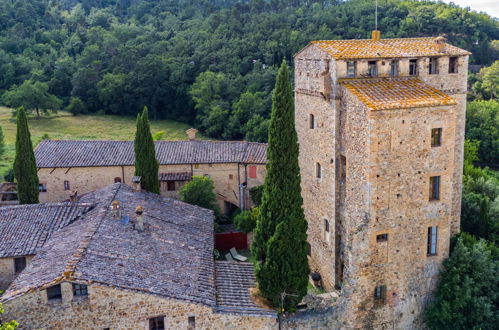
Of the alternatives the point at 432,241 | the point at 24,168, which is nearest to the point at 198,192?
the point at 24,168

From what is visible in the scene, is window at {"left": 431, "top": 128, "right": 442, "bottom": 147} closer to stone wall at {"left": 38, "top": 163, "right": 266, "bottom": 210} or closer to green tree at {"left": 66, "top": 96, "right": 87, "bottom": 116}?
stone wall at {"left": 38, "top": 163, "right": 266, "bottom": 210}

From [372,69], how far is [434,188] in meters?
5.79

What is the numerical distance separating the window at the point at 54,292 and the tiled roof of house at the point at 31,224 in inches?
250

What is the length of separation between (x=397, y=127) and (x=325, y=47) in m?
5.48

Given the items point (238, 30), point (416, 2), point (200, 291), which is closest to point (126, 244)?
point (200, 291)

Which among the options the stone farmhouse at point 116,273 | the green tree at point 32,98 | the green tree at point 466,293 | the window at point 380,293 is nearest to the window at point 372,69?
the green tree at point 466,293

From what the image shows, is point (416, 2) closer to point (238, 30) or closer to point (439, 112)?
point (238, 30)

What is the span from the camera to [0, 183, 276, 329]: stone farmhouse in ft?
55.7

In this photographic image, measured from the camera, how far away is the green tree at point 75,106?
71375 millimetres

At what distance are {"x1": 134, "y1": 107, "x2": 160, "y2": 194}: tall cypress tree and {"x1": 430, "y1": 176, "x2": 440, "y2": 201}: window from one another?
60.4 feet

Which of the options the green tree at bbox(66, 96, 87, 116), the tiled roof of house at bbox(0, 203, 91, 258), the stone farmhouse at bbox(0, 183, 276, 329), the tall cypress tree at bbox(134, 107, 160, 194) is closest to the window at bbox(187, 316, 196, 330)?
the stone farmhouse at bbox(0, 183, 276, 329)

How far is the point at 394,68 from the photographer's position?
21.8m

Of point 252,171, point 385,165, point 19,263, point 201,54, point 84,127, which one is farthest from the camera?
point 201,54

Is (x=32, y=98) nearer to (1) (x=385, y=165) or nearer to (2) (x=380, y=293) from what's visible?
(1) (x=385, y=165)
